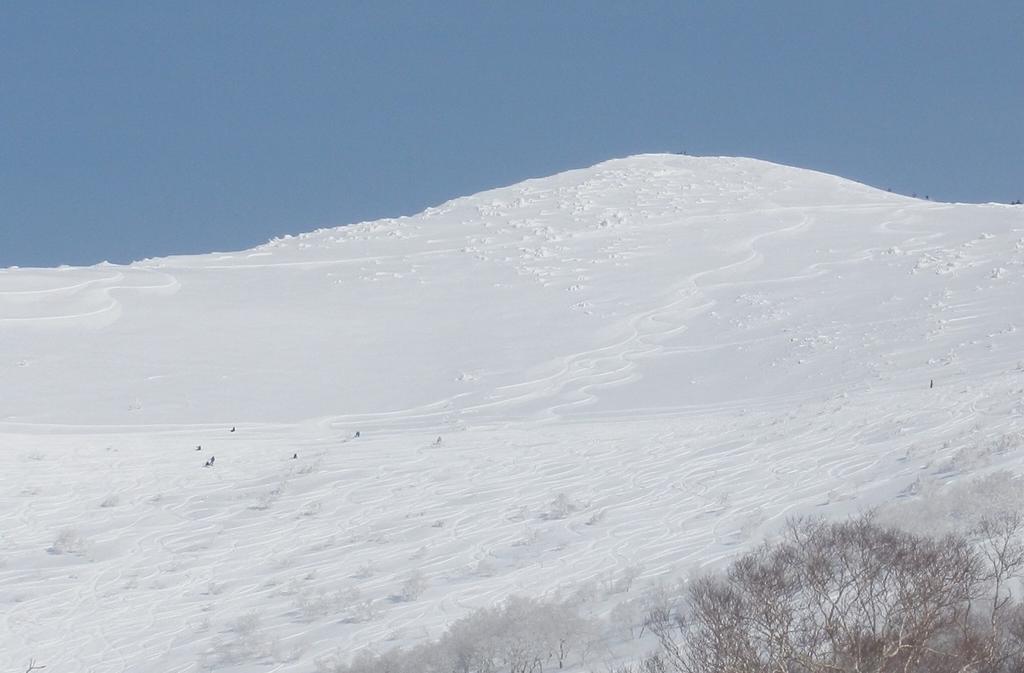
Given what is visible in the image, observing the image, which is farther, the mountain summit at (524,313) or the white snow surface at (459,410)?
the mountain summit at (524,313)

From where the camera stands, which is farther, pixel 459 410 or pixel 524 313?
pixel 524 313

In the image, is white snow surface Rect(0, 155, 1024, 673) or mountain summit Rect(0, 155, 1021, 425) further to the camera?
mountain summit Rect(0, 155, 1021, 425)

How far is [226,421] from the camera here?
26891 millimetres

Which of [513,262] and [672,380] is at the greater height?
[513,262]

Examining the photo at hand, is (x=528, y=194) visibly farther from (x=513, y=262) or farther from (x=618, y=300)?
(x=618, y=300)

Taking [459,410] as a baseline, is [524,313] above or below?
above

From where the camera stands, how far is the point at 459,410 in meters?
27.4

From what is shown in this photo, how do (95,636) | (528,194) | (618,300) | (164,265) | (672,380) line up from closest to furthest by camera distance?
(95,636) < (672,380) < (618,300) < (164,265) < (528,194)

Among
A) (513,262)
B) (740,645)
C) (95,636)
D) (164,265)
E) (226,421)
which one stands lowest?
(740,645)

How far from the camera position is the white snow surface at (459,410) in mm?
16500

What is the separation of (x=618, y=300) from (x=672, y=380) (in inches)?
344

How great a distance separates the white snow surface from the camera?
1650cm

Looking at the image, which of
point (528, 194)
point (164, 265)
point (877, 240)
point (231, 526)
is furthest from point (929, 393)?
point (528, 194)

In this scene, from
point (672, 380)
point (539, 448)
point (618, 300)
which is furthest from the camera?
point (618, 300)
